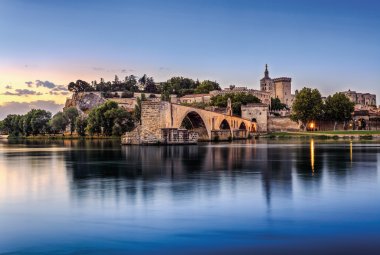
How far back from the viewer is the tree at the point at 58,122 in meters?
103

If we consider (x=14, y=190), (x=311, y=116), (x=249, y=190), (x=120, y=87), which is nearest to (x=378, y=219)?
(x=249, y=190)

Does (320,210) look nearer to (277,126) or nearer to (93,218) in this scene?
(93,218)

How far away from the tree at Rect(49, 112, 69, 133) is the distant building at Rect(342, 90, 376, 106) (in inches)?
4238

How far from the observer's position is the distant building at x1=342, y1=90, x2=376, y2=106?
175 meters

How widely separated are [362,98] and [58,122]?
123m

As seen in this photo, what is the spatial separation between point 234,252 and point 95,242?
262 cm

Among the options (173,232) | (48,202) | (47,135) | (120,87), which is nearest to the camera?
(173,232)

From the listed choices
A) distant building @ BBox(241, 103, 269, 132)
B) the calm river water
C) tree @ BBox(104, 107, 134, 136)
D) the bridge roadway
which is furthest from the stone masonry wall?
the calm river water

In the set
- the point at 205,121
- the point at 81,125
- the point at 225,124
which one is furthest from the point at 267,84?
the point at 205,121

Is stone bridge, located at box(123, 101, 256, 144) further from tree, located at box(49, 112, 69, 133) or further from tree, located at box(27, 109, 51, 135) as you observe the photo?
tree, located at box(27, 109, 51, 135)

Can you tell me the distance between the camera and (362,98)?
182 metres

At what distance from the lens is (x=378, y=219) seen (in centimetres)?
1088

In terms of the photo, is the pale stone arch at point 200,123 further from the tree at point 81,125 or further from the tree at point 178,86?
the tree at point 178,86

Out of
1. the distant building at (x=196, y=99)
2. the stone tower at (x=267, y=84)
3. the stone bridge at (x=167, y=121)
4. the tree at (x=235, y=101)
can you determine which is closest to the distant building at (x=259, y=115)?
the tree at (x=235, y=101)
